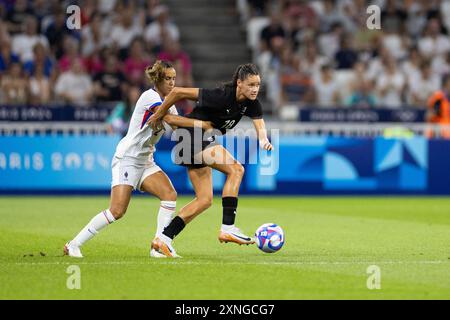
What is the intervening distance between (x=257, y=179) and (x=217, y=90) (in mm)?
10801

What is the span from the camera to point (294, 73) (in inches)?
971

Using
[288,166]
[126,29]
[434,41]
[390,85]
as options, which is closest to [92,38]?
[126,29]

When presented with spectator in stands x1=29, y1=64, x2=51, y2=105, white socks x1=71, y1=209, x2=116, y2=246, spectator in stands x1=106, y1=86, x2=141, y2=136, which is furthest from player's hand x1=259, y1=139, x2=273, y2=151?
spectator in stands x1=29, y1=64, x2=51, y2=105

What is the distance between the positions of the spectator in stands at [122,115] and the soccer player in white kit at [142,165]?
391 inches

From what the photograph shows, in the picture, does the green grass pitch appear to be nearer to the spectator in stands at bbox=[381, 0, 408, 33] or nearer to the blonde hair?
the blonde hair

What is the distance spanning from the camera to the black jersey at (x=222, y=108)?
36.5 feet

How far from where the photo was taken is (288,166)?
864 inches

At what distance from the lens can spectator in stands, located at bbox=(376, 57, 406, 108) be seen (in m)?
25.0

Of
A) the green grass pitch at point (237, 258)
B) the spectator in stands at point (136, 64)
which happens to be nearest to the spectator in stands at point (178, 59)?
the spectator in stands at point (136, 64)

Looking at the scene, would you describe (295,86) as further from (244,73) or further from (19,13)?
(244,73)

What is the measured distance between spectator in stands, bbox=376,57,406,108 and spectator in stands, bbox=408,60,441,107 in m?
0.40
